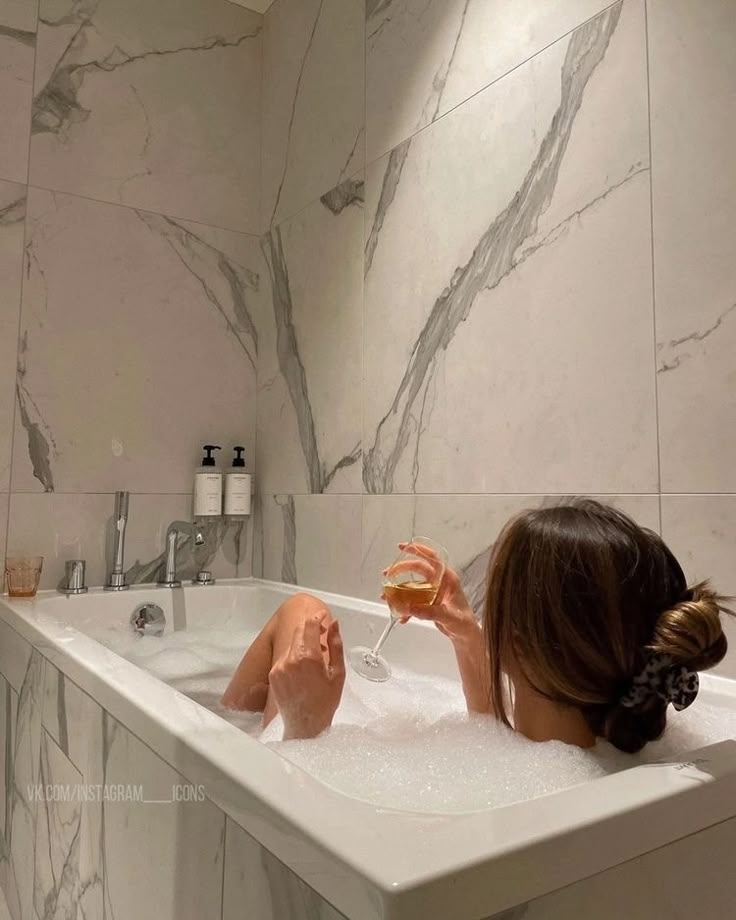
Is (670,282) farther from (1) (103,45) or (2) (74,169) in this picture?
(1) (103,45)

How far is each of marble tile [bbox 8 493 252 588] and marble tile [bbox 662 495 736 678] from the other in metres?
1.29

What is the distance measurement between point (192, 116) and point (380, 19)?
0.63 meters

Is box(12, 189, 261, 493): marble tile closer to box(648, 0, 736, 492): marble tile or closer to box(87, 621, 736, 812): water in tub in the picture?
box(87, 621, 736, 812): water in tub

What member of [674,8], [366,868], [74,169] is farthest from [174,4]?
[366,868]

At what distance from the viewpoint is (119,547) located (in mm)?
1758

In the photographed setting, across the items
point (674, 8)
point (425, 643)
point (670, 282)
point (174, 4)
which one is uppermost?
point (174, 4)

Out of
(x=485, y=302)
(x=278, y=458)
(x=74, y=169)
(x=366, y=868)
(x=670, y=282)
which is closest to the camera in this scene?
(x=366, y=868)

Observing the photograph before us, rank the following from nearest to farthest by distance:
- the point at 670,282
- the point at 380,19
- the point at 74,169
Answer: the point at 670,282 → the point at 380,19 → the point at 74,169

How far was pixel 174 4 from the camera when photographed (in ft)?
6.54

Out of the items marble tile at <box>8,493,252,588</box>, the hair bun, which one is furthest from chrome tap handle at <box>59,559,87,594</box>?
the hair bun

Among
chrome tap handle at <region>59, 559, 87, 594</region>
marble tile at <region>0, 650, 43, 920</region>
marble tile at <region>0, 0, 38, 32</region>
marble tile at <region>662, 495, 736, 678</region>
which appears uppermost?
marble tile at <region>0, 0, 38, 32</region>

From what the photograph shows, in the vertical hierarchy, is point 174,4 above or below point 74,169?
above

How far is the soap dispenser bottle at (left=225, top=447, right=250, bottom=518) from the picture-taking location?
193cm

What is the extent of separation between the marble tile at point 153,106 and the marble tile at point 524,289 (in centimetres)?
65
